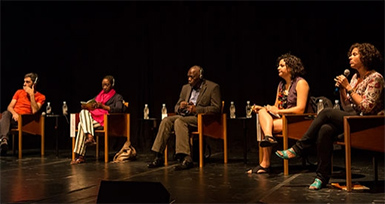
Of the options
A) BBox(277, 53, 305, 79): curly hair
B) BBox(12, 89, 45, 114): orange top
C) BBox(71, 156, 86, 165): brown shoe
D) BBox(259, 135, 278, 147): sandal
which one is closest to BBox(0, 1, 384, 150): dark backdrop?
BBox(12, 89, 45, 114): orange top

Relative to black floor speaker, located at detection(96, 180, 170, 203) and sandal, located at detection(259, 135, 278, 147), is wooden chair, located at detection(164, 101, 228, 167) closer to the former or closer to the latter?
sandal, located at detection(259, 135, 278, 147)

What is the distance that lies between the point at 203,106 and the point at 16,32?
368cm

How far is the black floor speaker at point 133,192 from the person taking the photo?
137 cm

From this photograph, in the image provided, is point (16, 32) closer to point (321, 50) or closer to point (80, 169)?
point (80, 169)

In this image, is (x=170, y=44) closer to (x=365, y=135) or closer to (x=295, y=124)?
(x=295, y=124)

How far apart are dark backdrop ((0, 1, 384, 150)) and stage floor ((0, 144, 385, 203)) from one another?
126 centimetres

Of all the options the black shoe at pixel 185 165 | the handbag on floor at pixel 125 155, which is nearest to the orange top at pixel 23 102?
the handbag on floor at pixel 125 155

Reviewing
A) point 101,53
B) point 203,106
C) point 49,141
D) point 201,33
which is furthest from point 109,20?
point 203,106

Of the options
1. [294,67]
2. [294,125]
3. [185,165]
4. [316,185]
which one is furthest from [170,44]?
[316,185]

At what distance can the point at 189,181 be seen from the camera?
10.8 feet

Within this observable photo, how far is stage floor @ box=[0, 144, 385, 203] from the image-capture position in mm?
2586

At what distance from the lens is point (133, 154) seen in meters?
4.88

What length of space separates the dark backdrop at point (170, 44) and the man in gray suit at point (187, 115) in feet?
3.72

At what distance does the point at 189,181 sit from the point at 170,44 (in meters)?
3.09
